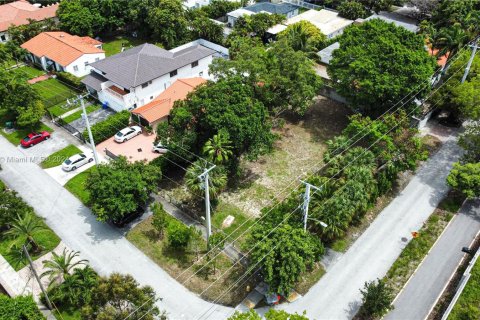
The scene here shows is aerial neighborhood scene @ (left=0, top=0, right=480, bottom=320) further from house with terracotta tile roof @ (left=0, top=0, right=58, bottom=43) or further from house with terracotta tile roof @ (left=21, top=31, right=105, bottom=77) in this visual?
house with terracotta tile roof @ (left=0, top=0, right=58, bottom=43)

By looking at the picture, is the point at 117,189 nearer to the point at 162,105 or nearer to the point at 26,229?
the point at 26,229

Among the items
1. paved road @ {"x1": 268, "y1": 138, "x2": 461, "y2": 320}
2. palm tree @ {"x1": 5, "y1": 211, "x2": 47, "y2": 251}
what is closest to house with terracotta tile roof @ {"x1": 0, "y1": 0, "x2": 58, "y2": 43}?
palm tree @ {"x1": 5, "y1": 211, "x2": 47, "y2": 251}

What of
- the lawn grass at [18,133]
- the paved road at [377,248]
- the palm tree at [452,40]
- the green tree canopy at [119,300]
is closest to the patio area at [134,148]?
the lawn grass at [18,133]

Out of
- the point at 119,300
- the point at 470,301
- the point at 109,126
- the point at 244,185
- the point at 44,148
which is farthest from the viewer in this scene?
the point at 109,126

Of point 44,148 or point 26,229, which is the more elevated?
point 26,229

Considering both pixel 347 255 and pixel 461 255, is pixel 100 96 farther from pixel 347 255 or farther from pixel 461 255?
pixel 461 255

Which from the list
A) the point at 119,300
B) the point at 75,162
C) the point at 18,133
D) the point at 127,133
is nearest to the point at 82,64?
the point at 18,133

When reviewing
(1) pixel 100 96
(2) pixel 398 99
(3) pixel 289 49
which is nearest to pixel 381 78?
(2) pixel 398 99
